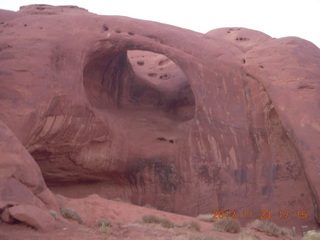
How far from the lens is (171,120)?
642 inches

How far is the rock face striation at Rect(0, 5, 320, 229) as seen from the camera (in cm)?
1184

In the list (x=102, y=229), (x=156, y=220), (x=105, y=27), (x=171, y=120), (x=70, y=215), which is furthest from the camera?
(x=171, y=120)

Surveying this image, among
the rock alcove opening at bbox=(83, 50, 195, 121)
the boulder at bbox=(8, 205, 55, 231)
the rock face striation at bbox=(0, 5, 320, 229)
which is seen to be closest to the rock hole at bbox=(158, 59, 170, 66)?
the rock alcove opening at bbox=(83, 50, 195, 121)

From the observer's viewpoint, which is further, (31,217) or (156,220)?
(156,220)

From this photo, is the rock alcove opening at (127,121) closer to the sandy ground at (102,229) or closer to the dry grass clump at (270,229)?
the sandy ground at (102,229)

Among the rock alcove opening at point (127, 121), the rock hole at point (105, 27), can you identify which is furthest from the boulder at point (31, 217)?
the rock hole at point (105, 27)

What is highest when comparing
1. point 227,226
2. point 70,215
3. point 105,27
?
point 105,27

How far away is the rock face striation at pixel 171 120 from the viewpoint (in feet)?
38.9

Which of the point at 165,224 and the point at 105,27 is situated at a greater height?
the point at 105,27

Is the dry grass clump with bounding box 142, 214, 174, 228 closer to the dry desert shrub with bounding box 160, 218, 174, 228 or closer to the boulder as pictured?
the dry desert shrub with bounding box 160, 218, 174, 228
